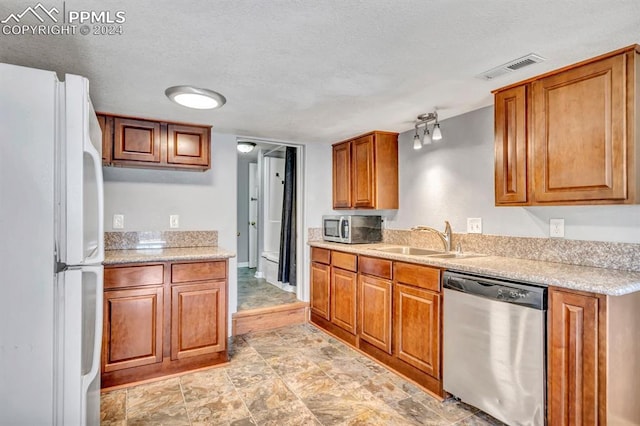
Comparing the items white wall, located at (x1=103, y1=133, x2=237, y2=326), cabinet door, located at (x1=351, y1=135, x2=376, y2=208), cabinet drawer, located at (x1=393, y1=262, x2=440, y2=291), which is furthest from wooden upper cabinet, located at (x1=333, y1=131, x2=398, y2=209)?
white wall, located at (x1=103, y1=133, x2=237, y2=326)

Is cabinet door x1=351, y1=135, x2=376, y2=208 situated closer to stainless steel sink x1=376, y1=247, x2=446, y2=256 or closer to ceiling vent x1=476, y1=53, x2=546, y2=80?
stainless steel sink x1=376, y1=247, x2=446, y2=256

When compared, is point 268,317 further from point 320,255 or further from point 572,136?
point 572,136

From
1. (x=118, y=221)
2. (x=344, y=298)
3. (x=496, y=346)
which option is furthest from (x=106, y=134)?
(x=496, y=346)

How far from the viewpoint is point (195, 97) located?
2.35m

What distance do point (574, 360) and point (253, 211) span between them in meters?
5.49

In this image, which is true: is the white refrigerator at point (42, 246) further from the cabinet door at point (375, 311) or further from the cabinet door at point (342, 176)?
the cabinet door at point (342, 176)

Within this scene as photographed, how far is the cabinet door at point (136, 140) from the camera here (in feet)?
9.38

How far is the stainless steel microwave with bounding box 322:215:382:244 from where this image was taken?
3592 mm

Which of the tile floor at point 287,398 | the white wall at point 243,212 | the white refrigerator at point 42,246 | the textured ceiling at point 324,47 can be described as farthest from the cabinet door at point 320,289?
the white wall at point 243,212

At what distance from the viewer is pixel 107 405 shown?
2258mm

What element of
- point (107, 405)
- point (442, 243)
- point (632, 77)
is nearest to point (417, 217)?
point (442, 243)

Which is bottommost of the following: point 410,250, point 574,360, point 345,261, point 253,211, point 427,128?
point 574,360

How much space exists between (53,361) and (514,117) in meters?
2.65

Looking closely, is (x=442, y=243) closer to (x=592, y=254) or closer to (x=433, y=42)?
(x=592, y=254)
